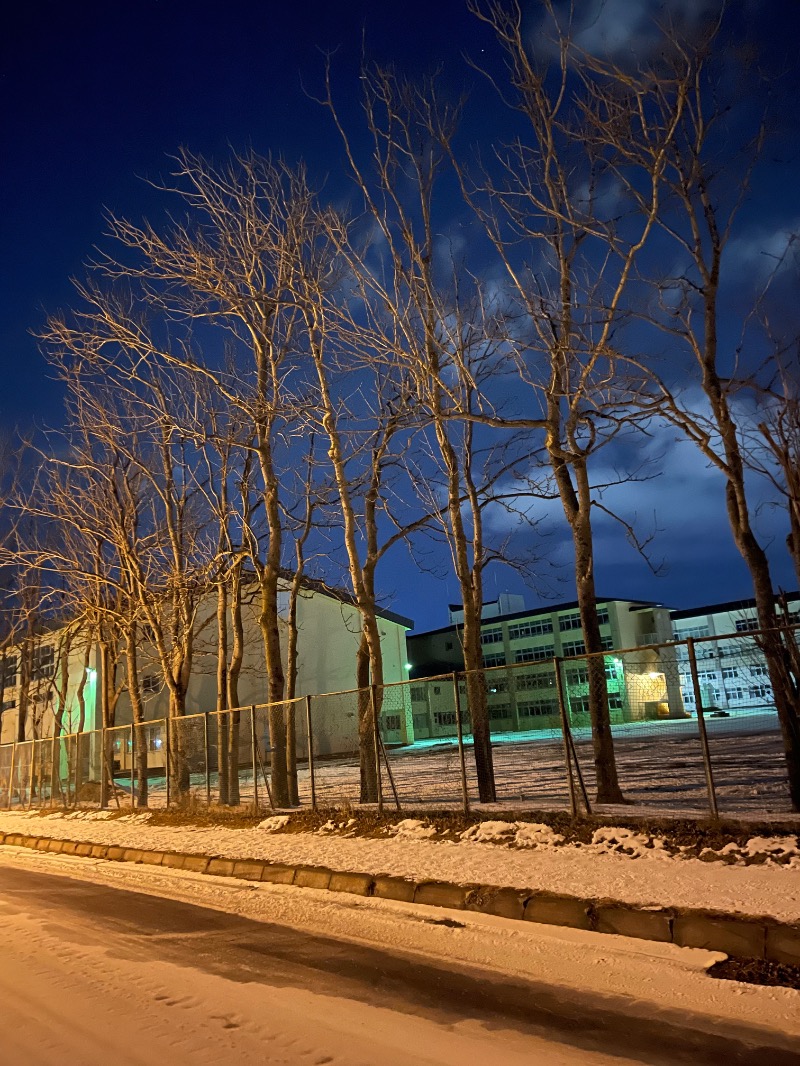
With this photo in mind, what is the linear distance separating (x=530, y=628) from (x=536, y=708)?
1386 cm

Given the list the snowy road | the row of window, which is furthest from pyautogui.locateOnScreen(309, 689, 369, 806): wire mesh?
the row of window

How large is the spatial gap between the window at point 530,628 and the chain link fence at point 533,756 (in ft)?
111

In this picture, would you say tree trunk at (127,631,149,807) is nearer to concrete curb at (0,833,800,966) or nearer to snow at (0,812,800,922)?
snow at (0,812,800,922)

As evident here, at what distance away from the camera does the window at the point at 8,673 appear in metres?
41.3

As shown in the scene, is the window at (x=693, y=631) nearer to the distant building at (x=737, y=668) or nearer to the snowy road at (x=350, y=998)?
the distant building at (x=737, y=668)

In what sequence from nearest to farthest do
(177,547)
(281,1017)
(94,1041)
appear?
(94,1041), (281,1017), (177,547)

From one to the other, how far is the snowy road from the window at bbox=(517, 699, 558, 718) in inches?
1852

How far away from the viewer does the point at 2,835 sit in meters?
19.2

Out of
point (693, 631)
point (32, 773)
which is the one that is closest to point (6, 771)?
point (32, 773)

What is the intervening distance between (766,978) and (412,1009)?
239 cm

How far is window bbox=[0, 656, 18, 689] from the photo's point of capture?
4129 cm

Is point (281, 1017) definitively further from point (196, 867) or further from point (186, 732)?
point (186, 732)

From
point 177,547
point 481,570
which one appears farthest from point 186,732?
point 481,570

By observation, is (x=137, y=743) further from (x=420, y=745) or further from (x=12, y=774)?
(x=420, y=745)
